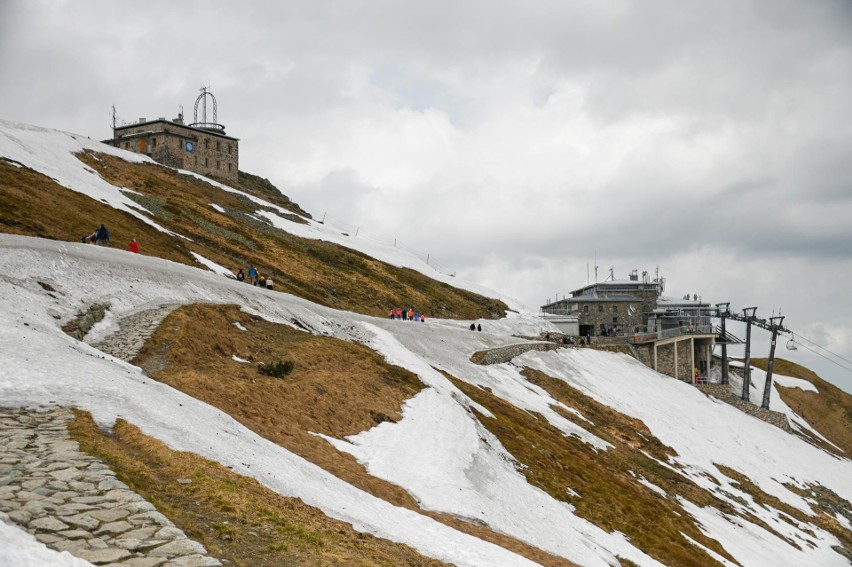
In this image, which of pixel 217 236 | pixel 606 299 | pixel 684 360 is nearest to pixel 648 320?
pixel 606 299

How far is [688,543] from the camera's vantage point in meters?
40.1

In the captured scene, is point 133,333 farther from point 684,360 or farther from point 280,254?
point 684,360

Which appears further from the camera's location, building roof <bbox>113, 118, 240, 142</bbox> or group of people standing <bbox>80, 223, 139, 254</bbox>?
building roof <bbox>113, 118, 240, 142</bbox>

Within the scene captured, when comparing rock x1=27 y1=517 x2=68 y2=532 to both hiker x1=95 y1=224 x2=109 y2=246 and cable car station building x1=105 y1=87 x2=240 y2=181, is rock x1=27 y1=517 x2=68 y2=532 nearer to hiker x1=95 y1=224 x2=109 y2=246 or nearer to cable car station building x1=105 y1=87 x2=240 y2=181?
hiker x1=95 y1=224 x2=109 y2=246

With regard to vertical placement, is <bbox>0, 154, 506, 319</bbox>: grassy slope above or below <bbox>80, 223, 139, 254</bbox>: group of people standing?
above

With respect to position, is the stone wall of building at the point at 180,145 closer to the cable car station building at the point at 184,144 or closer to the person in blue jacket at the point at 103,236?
the cable car station building at the point at 184,144

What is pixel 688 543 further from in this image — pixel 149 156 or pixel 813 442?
pixel 149 156

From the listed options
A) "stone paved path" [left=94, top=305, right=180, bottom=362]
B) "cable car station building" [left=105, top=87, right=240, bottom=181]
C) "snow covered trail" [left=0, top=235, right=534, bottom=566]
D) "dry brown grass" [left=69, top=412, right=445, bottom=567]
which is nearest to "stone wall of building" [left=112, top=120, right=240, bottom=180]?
"cable car station building" [left=105, top=87, right=240, bottom=181]

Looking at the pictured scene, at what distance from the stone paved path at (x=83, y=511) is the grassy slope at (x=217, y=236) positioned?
35.2 metres

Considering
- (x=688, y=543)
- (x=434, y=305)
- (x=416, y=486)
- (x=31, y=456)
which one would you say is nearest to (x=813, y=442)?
(x=434, y=305)

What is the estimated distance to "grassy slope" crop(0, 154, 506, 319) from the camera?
55.5 m

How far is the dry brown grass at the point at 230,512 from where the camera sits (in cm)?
1387

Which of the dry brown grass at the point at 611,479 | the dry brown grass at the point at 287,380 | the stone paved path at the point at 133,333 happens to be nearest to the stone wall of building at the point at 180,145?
the dry brown grass at the point at 611,479

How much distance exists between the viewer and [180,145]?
386 ft
